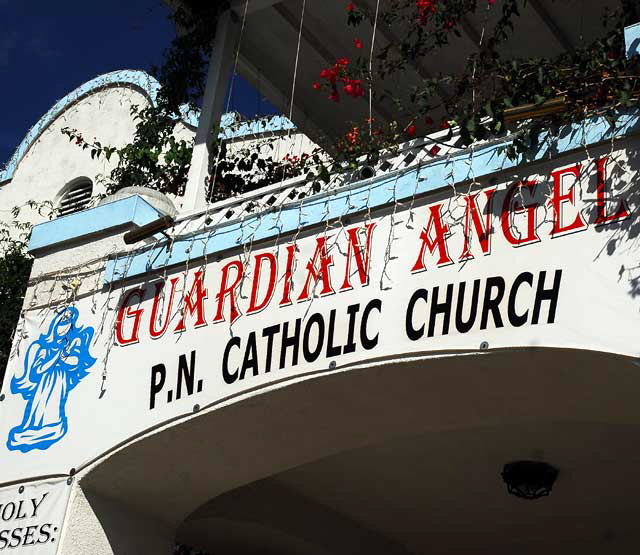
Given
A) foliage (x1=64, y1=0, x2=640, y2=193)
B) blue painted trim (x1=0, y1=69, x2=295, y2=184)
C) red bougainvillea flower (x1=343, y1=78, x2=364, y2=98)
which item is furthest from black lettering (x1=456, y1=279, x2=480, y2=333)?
blue painted trim (x1=0, y1=69, x2=295, y2=184)

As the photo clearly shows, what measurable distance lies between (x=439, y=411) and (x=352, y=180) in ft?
4.35

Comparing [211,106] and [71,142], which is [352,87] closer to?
[211,106]

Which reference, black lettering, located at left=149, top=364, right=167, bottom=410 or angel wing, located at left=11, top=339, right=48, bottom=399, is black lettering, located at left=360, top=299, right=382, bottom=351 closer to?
black lettering, located at left=149, top=364, right=167, bottom=410

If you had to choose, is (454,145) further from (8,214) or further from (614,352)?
(8,214)

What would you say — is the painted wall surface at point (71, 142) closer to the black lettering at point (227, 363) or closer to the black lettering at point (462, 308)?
the black lettering at point (227, 363)

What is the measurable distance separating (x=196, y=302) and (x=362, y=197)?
1.14 metres

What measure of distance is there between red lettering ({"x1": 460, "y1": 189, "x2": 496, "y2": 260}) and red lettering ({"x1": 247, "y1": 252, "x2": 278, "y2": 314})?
3.73 feet

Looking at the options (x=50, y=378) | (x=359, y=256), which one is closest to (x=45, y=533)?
(x=50, y=378)

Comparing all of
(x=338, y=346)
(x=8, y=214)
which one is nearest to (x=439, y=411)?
(x=338, y=346)

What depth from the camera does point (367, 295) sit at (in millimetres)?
5406

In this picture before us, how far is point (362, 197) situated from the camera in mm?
5660

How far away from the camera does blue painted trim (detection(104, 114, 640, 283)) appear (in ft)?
16.5

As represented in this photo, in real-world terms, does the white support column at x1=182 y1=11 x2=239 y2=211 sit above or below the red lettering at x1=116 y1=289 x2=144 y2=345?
above

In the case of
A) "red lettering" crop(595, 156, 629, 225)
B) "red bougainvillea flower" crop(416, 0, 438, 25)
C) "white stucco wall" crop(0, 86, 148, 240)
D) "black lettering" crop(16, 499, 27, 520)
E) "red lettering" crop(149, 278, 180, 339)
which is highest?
"white stucco wall" crop(0, 86, 148, 240)
